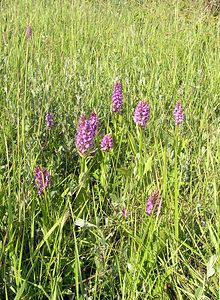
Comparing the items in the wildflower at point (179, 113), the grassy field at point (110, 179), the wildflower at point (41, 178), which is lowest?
the grassy field at point (110, 179)

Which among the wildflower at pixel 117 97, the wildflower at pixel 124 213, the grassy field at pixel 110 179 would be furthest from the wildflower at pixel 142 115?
the wildflower at pixel 124 213

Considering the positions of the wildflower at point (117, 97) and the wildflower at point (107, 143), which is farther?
the wildflower at point (117, 97)

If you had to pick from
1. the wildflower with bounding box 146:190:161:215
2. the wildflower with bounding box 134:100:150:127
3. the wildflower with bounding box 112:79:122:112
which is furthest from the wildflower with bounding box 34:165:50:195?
the wildflower with bounding box 112:79:122:112

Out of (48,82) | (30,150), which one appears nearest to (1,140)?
(30,150)

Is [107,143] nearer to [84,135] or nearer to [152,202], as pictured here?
[84,135]

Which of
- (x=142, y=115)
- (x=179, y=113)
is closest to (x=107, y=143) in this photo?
(x=142, y=115)

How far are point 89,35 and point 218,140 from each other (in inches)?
71.3

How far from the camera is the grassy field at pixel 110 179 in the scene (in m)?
0.94

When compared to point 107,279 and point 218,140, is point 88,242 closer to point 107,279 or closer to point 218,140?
point 107,279

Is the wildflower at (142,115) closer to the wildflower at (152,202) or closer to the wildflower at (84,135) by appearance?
the wildflower at (84,135)

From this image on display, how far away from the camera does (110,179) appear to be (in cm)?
138

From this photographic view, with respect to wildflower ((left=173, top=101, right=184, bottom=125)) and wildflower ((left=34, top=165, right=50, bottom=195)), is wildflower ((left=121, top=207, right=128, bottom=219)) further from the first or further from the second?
wildflower ((left=173, top=101, right=184, bottom=125))

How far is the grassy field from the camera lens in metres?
0.94

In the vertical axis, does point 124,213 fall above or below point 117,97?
below
